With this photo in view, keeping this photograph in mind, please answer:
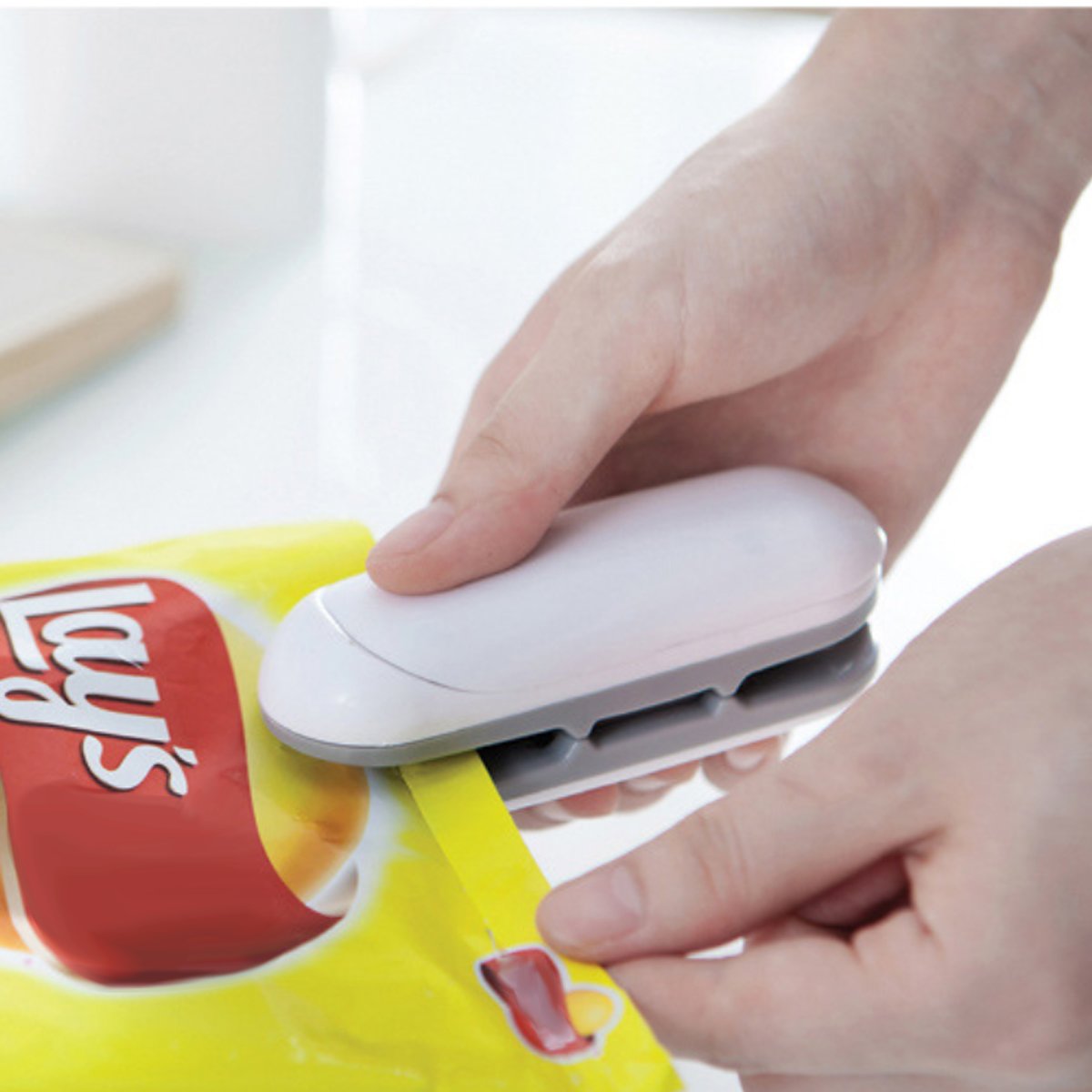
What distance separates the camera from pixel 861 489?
2.72ft

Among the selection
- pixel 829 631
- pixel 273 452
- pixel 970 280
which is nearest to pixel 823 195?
pixel 970 280

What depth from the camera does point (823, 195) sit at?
76cm

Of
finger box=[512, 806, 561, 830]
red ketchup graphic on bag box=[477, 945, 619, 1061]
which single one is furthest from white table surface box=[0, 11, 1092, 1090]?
red ketchup graphic on bag box=[477, 945, 619, 1061]

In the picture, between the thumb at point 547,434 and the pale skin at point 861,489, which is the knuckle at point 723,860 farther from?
the thumb at point 547,434

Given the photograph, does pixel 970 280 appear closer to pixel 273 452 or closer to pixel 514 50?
pixel 273 452

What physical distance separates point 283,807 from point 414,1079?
126 mm

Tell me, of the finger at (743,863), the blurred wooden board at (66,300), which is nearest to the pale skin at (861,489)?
the finger at (743,863)

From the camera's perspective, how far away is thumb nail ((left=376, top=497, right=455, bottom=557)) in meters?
0.59

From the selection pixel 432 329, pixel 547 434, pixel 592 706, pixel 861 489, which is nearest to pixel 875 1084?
pixel 592 706

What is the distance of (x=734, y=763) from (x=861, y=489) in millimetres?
221

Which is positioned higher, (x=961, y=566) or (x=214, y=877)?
(x=214, y=877)

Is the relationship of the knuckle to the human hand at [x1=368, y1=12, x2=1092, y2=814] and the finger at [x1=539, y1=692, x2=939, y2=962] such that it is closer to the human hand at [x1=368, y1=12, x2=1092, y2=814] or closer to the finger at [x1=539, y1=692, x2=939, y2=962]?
the finger at [x1=539, y1=692, x2=939, y2=962]

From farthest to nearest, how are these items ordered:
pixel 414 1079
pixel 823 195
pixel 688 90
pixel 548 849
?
pixel 688 90 → pixel 823 195 → pixel 548 849 → pixel 414 1079

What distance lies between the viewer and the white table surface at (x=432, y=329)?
2.80 ft
